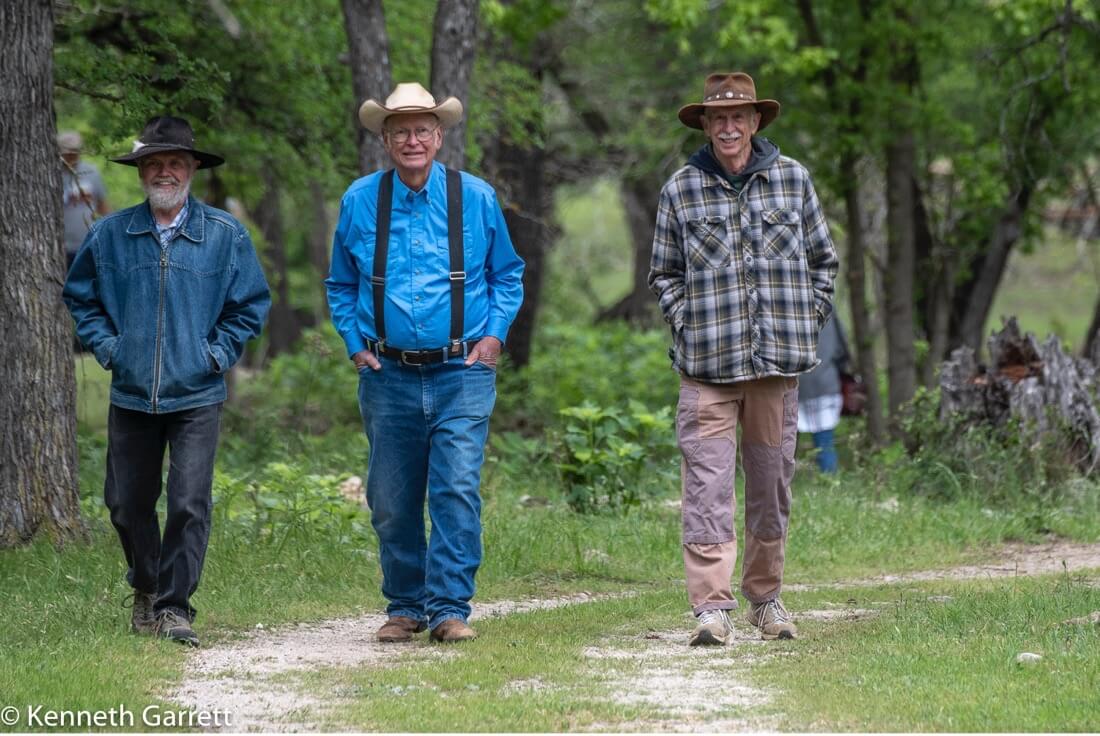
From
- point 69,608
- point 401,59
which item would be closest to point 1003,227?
point 401,59

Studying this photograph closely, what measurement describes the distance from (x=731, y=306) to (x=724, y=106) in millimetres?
836

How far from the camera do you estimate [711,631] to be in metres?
6.48

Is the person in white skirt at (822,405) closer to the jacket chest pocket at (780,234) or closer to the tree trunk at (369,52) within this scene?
the tree trunk at (369,52)

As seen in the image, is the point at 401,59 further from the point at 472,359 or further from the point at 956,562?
the point at 472,359

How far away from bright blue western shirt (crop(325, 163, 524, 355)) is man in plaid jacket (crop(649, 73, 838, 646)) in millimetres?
689

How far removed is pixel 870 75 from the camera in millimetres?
15508

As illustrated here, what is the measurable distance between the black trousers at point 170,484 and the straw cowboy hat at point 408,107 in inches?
54.5

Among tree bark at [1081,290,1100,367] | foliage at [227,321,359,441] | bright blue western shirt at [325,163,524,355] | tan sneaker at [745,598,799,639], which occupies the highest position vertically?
bright blue western shirt at [325,163,524,355]

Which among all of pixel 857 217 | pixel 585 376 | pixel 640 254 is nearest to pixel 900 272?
pixel 857 217

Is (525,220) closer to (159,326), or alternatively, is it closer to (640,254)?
(640,254)

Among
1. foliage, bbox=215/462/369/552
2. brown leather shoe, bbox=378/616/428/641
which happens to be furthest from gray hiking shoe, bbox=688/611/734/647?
foliage, bbox=215/462/369/552

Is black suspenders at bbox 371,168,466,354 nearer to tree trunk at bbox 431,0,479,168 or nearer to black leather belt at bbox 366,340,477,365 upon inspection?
black leather belt at bbox 366,340,477,365

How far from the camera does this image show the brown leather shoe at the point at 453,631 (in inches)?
261

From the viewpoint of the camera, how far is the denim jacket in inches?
255
